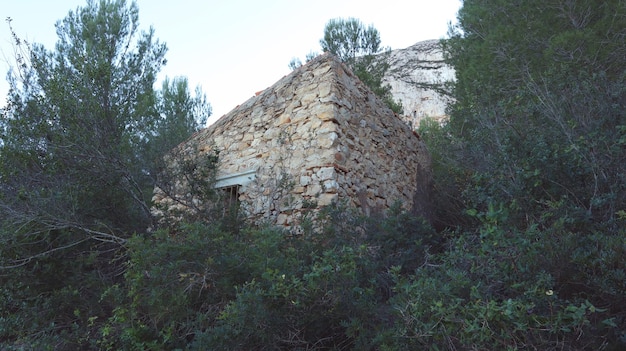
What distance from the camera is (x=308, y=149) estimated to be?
5.41 meters

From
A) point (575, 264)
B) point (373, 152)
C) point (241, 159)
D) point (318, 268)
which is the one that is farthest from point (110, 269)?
point (575, 264)

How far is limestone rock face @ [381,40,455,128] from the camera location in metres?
20.0

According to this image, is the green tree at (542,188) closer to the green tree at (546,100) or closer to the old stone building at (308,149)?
the green tree at (546,100)

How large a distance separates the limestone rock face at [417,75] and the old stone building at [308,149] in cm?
1243

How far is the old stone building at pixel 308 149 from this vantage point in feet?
17.2

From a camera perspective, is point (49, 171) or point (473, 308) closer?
point (473, 308)

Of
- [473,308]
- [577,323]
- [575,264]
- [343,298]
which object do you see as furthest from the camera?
[343,298]

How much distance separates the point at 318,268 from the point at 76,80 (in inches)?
148

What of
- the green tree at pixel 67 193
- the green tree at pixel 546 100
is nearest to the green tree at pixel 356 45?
the green tree at pixel 546 100

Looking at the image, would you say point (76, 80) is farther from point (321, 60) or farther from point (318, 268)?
point (318, 268)

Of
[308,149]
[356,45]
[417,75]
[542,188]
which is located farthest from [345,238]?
[417,75]

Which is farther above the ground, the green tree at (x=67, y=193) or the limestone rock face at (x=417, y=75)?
the limestone rock face at (x=417, y=75)

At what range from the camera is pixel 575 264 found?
2760 millimetres

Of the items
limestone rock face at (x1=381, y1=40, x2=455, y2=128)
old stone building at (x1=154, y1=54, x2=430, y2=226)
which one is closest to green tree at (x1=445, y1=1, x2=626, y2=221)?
old stone building at (x1=154, y1=54, x2=430, y2=226)
